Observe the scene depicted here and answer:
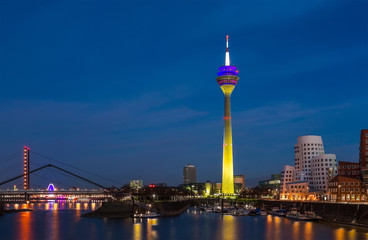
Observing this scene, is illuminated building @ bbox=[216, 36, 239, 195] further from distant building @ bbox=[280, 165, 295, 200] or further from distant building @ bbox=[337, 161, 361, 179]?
distant building @ bbox=[337, 161, 361, 179]

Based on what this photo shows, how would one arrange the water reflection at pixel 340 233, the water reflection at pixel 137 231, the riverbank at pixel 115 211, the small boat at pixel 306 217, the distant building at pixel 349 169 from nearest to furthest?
the water reflection at pixel 340 233
the water reflection at pixel 137 231
the small boat at pixel 306 217
the riverbank at pixel 115 211
the distant building at pixel 349 169

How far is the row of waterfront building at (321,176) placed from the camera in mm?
84000

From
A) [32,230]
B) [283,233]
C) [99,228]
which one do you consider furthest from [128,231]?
[283,233]

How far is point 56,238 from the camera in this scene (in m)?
55.7

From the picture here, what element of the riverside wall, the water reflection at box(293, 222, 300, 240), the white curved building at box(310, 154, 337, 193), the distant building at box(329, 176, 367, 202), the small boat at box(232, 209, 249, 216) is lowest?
the small boat at box(232, 209, 249, 216)

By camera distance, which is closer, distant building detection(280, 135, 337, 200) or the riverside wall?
the riverside wall

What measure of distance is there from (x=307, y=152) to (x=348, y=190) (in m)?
32.0

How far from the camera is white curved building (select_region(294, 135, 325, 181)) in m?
115

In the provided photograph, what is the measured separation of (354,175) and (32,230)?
2290 inches

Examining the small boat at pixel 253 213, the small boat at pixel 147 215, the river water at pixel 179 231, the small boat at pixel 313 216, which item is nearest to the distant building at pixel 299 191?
the small boat at pixel 253 213

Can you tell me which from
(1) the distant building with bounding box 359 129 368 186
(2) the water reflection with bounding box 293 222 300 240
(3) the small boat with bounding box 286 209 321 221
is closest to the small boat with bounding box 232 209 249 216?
Answer: (3) the small boat with bounding box 286 209 321 221

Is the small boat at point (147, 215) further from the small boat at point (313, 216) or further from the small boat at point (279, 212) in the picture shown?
the small boat at point (313, 216)

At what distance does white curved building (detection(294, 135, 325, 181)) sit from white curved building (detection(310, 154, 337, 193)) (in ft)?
11.2

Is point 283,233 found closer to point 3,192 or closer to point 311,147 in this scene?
point 311,147
